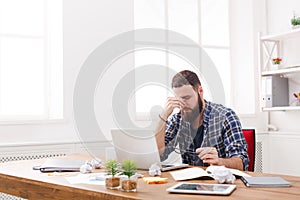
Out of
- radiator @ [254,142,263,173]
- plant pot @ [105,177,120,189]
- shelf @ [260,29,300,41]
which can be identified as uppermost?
shelf @ [260,29,300,41]

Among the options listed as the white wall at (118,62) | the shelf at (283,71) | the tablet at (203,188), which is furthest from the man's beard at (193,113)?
the shelf at (283,71)

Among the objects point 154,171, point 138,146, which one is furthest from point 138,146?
point 154,171

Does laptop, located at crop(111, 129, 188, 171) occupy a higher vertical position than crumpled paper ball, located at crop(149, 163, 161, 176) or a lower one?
higher

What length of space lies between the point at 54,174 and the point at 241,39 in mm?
2958

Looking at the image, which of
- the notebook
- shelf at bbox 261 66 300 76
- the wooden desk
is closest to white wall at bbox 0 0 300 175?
shelf at bbox 261 66 300 76

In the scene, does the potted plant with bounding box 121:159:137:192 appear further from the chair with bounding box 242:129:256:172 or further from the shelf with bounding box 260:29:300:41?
the shelf with bounding box 260:29:300:41

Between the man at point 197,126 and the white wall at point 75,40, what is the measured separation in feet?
3.46

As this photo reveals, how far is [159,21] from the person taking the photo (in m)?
4.12

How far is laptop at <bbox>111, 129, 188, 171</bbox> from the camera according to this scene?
83.3 inches

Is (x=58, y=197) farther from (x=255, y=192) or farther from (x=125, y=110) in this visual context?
(x=125, y=110)

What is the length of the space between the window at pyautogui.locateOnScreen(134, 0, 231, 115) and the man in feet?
4.18

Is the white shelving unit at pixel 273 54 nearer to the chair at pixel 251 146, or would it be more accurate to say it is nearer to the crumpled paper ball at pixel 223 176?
the chair at pixel 251 146

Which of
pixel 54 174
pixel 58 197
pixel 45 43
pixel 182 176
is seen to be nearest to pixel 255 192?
pixel 182 176

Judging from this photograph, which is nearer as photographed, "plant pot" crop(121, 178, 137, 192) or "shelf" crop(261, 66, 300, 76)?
"plant pot" crop(121, 178, 137, 192)
